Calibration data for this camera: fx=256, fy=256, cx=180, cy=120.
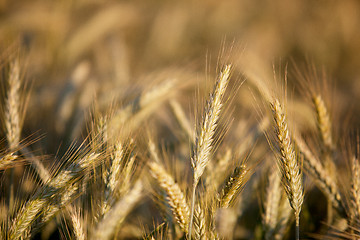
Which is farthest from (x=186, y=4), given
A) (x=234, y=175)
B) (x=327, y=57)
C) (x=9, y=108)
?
(x=234, y=175)

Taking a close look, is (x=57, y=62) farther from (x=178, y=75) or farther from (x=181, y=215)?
(x=181, y=215)

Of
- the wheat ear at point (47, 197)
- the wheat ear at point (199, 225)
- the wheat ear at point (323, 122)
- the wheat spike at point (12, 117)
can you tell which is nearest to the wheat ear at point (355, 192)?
the wheat ear at point (323, 122)

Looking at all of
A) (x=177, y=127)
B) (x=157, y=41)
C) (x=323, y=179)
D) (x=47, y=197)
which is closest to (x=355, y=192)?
(x=323, y=179)

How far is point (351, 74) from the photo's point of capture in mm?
3020

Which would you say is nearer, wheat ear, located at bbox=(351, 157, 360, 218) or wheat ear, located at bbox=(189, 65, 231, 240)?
wheat ear, located at bbox=(189, 65, 231, 240)

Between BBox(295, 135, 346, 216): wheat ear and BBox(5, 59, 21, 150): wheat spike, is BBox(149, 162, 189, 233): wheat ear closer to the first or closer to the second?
BBox(295, 135, 346, 216): wheat ear

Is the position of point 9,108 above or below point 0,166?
above

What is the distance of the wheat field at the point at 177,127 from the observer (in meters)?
0.85

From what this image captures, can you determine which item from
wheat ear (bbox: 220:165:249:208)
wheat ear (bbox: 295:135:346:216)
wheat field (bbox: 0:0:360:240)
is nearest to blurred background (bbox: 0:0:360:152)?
wheat field (bbox: 0:0:360:240)

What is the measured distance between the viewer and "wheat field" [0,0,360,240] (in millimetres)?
846

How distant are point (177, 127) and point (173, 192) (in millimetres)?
875

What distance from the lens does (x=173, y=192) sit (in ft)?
2.53

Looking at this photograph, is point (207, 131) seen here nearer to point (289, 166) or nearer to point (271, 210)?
point (289, 166)

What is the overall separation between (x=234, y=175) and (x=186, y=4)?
3.64 meters
